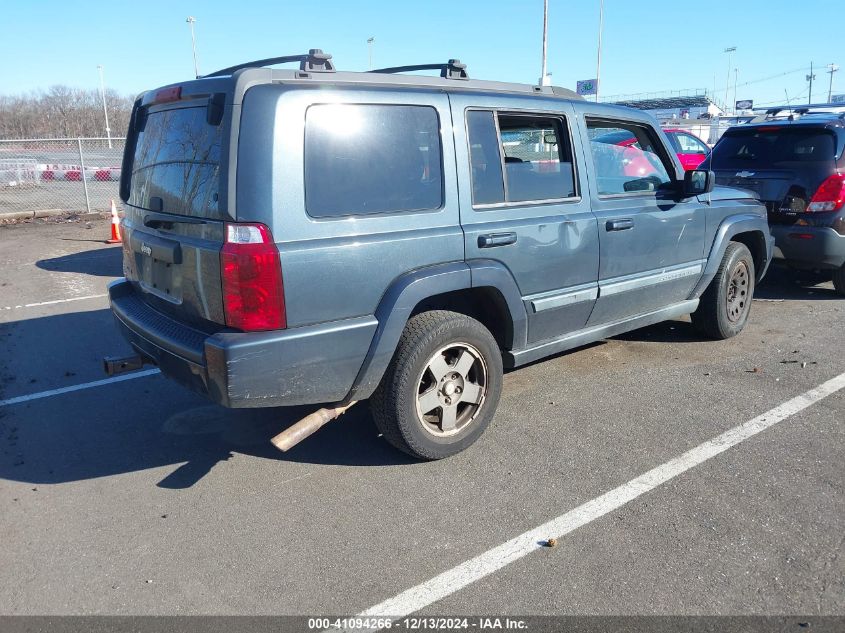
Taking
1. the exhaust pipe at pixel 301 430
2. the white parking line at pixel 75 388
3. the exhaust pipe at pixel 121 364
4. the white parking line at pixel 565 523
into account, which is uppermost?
the exhaust pipe at pixel 121 364

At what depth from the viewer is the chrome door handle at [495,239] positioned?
377cm

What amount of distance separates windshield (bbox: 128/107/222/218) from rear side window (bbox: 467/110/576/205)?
1.39 meters

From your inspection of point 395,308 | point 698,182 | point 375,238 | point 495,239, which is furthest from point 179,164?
point 698,182

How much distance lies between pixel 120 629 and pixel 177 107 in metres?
2.45

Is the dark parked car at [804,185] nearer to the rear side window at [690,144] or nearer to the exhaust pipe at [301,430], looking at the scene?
the exhaust pipe at [301,430]

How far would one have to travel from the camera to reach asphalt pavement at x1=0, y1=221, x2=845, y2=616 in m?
2.76

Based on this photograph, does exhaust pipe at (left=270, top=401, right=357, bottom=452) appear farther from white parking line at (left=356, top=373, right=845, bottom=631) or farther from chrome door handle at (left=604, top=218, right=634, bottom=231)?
chrome door handle at (left=604, top=218, right=634, bottom=231)

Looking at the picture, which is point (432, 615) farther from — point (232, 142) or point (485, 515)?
point (232, 142)

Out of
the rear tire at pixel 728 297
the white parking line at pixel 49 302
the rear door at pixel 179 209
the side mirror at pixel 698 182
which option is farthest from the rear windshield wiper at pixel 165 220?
the white parking line at pixel 49 302

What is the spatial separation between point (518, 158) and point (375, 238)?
3.99ft

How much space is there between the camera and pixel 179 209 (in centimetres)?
345

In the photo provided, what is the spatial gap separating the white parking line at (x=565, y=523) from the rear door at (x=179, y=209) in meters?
1.48

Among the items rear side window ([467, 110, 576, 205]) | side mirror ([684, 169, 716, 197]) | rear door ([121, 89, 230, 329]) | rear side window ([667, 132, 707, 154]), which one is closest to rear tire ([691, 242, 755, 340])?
side mirror ([684, 169, 716, 197])

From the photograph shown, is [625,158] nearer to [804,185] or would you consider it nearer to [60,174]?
[804,185]
